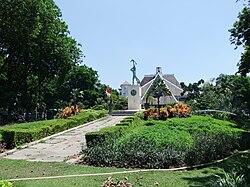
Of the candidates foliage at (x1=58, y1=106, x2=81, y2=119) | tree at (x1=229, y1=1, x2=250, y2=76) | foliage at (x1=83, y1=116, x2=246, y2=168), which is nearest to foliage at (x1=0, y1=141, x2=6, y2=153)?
foliage at (x1=83, y1=116, x2=246, y2=168)

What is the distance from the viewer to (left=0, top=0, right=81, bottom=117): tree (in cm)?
2362

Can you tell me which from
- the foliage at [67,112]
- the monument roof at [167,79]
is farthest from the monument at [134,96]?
the monument roof at [167,79]

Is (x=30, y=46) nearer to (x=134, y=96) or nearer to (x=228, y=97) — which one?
(x=134, y=96)

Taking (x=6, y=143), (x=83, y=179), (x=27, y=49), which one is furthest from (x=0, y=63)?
(x=83, y=179)

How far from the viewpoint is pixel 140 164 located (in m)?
9.94

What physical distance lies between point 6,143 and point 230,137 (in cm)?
934

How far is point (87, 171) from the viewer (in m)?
9.12

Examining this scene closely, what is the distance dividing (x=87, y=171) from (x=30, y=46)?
76.2 ft

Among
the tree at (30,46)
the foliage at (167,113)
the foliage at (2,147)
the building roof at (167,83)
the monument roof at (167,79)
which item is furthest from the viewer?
the monument roof at (167,79)

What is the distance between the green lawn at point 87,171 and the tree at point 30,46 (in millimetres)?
14940

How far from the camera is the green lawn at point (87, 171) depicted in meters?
7.80

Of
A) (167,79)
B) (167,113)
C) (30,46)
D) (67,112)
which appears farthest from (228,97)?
(167,79)

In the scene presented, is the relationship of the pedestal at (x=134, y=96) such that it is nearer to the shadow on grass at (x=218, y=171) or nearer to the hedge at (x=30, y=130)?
the hedge at (x=30, y=130)

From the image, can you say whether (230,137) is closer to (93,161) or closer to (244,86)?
(93,161)
